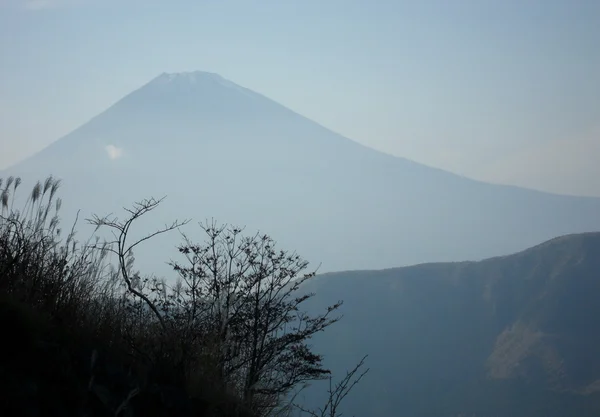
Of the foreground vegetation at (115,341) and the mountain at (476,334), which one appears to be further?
the mountain at (476,334)

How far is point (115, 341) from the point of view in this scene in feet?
15.7

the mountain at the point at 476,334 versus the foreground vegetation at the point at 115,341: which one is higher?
the mountain at the point at 476,334

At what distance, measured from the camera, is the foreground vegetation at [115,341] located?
4.05m

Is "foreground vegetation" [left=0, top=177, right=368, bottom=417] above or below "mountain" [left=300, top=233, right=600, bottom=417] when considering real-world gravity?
below

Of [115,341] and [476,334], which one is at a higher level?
[476,334]

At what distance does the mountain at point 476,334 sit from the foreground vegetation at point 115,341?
81351 mm

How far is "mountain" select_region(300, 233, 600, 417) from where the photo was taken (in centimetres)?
9356

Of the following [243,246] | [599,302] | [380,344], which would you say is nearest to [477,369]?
[380,344]

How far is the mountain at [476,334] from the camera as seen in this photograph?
9356 cm

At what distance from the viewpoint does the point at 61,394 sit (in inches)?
157

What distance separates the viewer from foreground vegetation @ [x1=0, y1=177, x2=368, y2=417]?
4055mm

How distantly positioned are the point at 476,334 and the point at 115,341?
11213cm

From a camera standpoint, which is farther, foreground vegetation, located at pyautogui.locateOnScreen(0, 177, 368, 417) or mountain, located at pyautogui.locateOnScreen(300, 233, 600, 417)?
mountain, located at pyautogui.locateOnScreen(300, 233, 600, 417)

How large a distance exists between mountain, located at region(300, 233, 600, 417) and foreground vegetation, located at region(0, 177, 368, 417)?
267ft
